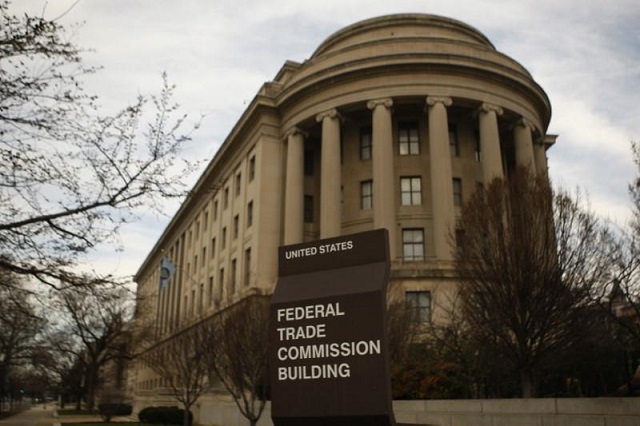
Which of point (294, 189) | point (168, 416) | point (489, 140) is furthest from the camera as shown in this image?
point (294, 189)

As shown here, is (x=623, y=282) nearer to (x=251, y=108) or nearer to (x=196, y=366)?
(x=196, y=366)

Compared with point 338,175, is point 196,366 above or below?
below

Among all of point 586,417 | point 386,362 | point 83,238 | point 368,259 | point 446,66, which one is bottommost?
point 586,417

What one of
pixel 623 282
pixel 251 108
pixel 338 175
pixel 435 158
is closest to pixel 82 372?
pixel 251 108

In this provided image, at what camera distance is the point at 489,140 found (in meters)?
39.9

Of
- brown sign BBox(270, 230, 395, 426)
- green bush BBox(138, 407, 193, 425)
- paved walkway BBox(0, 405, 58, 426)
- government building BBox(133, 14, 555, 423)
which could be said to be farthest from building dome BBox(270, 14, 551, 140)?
brown sign BBox(270, 230, 395, 426)

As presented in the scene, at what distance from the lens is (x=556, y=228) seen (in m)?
18.4

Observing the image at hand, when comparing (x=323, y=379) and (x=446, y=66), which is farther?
(x=446, y=66)

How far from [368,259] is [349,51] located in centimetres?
3813

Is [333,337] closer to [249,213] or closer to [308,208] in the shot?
[308,208]

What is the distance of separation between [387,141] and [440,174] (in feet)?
13.6

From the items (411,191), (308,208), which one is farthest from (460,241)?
(308,208)

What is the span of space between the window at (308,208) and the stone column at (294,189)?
7.55 feet

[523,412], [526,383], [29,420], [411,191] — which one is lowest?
[29,420]
